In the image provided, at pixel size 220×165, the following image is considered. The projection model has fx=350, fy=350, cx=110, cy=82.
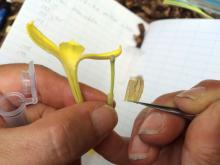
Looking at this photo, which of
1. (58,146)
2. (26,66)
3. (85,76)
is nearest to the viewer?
(58,146)

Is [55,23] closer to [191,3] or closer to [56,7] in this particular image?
[56,7]

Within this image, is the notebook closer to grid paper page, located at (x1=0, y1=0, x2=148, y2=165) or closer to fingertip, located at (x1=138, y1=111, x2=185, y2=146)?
grid paper page, located at (x1=0, y1=0, x2=148, y2=165)

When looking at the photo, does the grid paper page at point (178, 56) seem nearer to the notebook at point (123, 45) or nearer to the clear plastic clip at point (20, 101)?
the notebook at point (123, 45)

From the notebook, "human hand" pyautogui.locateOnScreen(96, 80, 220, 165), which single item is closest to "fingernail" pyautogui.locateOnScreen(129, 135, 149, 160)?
"human hand" pyautogui.locateOnScreen(96, 80, 220, 165)

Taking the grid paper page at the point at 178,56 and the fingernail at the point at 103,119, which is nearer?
the fingernail at the point at 103,119

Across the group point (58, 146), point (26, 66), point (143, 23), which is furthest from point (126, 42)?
point (58, 146)

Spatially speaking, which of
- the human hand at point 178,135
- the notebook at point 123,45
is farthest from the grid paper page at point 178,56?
the human hand at point 178,135

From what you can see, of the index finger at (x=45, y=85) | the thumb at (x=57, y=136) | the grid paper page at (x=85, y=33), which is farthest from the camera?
the grid paper page at (x=85, y=33)
